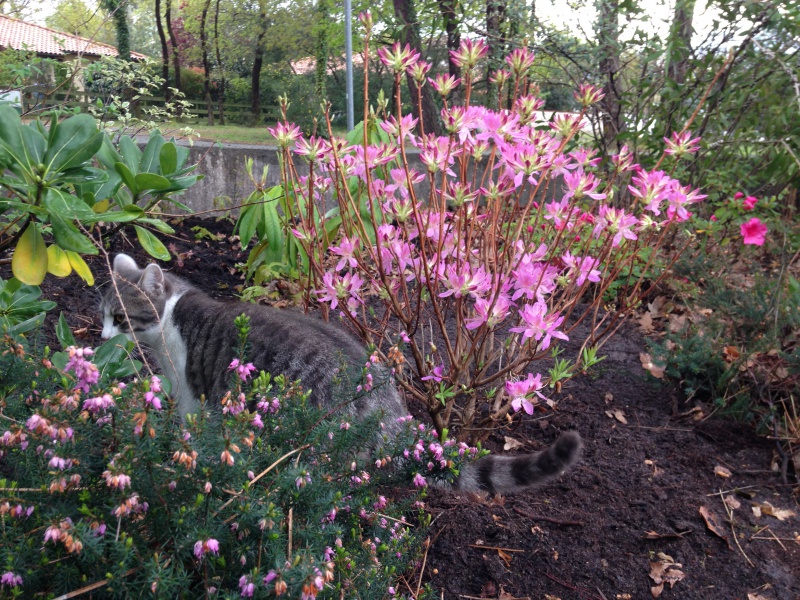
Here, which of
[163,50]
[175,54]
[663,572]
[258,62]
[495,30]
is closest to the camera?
[663,572]

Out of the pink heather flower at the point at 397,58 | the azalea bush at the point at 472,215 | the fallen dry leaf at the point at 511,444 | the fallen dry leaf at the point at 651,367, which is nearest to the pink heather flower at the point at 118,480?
the azalea bush at the point at 472,215

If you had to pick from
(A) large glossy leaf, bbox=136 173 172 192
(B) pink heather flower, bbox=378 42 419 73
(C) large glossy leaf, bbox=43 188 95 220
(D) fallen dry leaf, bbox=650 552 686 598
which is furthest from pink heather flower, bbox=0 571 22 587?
(D) fallen dry leaf, bbox=650 552 686 598

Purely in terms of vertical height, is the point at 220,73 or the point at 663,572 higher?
the point at 220,73

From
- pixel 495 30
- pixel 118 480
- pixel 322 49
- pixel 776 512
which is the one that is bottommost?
pixel 776 512

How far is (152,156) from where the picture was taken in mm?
2664

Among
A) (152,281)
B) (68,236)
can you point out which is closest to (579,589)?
(68,236)

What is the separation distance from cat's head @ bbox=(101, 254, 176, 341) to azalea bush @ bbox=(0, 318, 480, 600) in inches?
65.1

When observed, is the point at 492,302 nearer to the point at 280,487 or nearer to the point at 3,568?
the point at 280,487

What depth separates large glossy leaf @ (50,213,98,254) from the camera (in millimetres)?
2062

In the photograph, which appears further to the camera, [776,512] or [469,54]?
[776,512]

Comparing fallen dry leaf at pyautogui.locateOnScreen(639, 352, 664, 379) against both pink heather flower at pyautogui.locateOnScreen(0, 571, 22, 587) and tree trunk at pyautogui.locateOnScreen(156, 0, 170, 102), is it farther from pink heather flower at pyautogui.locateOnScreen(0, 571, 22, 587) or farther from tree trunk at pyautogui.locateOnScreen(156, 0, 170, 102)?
tree trunk at pyautogui.locateOnScreen(156, 0, 170, 102)

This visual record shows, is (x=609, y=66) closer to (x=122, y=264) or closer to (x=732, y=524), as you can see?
(x=732, y=524)

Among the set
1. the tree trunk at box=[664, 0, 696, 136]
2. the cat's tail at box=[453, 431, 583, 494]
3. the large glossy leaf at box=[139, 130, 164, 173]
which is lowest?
the cat's tail at box=[453, 431, 583, 494]

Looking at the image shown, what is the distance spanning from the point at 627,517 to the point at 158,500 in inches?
77.2
